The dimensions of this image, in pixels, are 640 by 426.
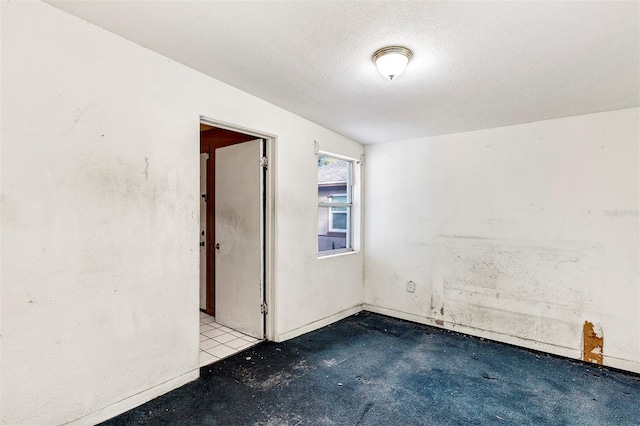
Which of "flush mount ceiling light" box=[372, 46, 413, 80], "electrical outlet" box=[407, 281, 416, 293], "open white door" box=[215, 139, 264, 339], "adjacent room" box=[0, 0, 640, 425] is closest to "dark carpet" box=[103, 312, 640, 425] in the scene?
"adjacent room" box=[0, 0, 640, 425]

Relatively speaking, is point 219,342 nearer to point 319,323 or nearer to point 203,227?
point 319,323

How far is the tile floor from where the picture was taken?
303 cm

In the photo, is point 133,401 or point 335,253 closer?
point 133,401

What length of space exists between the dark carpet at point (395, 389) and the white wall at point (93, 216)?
1.21ft

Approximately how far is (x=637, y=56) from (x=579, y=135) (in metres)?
1.15

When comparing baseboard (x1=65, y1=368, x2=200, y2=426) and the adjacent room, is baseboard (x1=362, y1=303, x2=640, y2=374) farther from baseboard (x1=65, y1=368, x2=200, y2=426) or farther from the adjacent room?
baseboard (x1=65, y1=368, x2=200, y2=426)

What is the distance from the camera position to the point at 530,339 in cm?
329

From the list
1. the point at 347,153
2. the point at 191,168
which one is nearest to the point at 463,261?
the point at 347,153

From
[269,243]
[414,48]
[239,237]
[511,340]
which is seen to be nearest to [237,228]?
[239,237]

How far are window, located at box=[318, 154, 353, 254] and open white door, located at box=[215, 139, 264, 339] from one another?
3.31ft

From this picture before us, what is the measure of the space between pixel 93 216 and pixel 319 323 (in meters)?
2.57

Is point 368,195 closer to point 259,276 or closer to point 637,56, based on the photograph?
point 259,276

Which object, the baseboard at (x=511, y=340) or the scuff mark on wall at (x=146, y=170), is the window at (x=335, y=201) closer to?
the baseboard at (x=511, y=340)

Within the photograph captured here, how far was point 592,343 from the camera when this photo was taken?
9.84 feet
